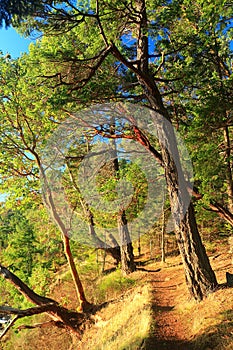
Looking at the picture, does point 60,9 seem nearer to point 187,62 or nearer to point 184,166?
point 187,62

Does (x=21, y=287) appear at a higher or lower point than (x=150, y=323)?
higher

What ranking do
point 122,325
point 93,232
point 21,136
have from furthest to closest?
point 93,232, point 21,136, point 122,325

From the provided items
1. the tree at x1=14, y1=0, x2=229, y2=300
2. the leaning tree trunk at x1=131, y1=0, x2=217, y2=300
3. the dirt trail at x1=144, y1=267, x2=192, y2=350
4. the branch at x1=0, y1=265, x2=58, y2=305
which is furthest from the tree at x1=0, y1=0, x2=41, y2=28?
the branch at x1=0, y1=265, x2=58, y2=305

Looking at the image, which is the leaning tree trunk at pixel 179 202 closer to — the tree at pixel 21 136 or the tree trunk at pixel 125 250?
the tree at pixel 21 136

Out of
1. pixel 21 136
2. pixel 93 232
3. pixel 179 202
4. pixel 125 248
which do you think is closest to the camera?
pixel 179 202

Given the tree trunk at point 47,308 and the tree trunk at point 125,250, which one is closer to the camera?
the tree trunk at point 47,308

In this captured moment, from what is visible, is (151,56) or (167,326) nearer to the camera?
(167,326)

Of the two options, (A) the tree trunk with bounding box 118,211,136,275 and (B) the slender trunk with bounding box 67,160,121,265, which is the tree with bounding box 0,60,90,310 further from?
(A) the tree trunk with bounding box 118,211,136,275

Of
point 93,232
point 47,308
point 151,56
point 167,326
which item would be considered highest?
point 151,56

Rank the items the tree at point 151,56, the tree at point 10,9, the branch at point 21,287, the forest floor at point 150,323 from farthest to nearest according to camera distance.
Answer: the branch at point 21,287 < the tree at point 151,56 < the forest floor at point 150,323 < the tree at point 10,9

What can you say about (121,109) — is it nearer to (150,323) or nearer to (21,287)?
(150,323)

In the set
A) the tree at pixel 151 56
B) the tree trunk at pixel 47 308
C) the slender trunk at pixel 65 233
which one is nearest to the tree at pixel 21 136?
the slender trunk at pixel 65 233

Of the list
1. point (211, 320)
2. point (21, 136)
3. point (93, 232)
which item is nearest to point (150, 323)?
point (211, 320)

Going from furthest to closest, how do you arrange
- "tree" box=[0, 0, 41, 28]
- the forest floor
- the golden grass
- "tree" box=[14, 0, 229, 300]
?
"tree" box=[14, 0, 229, 300] < the golden grass < the forest floor < "tree" box=[0, 0, 41, 28]
